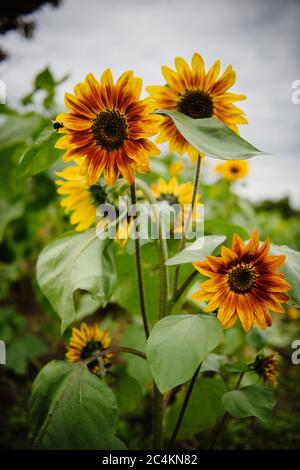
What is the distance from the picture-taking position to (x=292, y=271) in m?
0.58

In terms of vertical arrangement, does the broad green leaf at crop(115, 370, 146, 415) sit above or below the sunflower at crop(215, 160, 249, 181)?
below

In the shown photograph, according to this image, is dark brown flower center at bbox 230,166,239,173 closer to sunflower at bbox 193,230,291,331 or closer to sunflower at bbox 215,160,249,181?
sunflower at bbox 215,160,249,181

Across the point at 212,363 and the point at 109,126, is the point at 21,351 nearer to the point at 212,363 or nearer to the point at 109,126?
the point at 212,363

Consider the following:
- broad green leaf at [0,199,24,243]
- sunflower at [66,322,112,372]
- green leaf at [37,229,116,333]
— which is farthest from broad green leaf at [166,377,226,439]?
broad green leaf at [0,199,24,243]

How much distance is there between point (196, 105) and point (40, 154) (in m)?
0.32

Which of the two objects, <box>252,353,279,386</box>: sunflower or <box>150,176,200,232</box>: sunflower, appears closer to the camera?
<box>252,353,279,386</box>: sunflower

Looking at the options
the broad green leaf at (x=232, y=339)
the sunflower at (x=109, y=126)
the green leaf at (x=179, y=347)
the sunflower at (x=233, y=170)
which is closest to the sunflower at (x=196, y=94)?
the sunflower at (x=109, y=126)

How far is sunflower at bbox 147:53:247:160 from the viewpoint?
26.0 inches

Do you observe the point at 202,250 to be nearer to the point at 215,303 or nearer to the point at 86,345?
the point at 215,303

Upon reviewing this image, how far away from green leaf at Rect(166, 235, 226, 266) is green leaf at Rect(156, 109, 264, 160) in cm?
17

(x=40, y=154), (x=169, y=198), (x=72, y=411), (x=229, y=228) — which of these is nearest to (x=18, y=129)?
(x=169, y=198)

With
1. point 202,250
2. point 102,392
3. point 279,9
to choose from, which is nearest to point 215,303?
point 202,250
